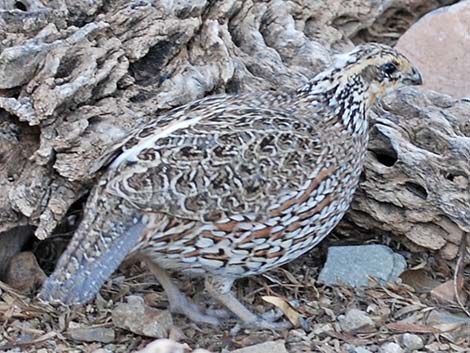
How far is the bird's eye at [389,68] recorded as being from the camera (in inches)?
183

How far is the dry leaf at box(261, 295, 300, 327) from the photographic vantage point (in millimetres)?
4543

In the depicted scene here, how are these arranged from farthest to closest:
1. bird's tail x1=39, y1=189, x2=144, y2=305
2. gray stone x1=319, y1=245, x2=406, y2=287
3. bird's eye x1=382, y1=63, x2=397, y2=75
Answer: gray stone x1=319, y1=245, x2=406, y2=287 < bird's eye x1=382, y1=63, x2=397, y2=75 < bird's tail x1=39, y1=189, x2=144, y2=305

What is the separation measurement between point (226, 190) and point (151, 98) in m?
0.79

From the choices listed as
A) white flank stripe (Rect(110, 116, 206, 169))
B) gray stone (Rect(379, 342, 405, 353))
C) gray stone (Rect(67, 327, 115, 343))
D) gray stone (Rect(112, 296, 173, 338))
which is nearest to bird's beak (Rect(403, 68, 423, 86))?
white flank stripe (Rect(110, 116, 206, 169))

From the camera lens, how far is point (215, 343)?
446cm

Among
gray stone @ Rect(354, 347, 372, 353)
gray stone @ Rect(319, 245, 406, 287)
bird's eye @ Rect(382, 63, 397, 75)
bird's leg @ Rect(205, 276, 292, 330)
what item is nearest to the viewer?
gray stone @ Rect(354, 347, 372, 353)

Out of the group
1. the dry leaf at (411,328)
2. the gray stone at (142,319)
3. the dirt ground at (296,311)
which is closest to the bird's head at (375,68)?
the dirt ground at (296,311)

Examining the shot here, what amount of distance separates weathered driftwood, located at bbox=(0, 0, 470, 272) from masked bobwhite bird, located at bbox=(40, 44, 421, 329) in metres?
0.27

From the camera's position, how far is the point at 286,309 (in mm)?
4570

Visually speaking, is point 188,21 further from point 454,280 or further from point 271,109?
point 454,280

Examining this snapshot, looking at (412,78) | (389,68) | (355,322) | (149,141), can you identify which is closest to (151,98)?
(149,141)

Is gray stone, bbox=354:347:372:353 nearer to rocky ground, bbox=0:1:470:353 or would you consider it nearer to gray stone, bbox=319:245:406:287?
rocky ground, bbox=0:1:470:353

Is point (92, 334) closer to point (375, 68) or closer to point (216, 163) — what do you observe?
point (216, 163)

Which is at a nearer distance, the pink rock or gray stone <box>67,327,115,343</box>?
gray stone <box>67,327,115,343</box>
